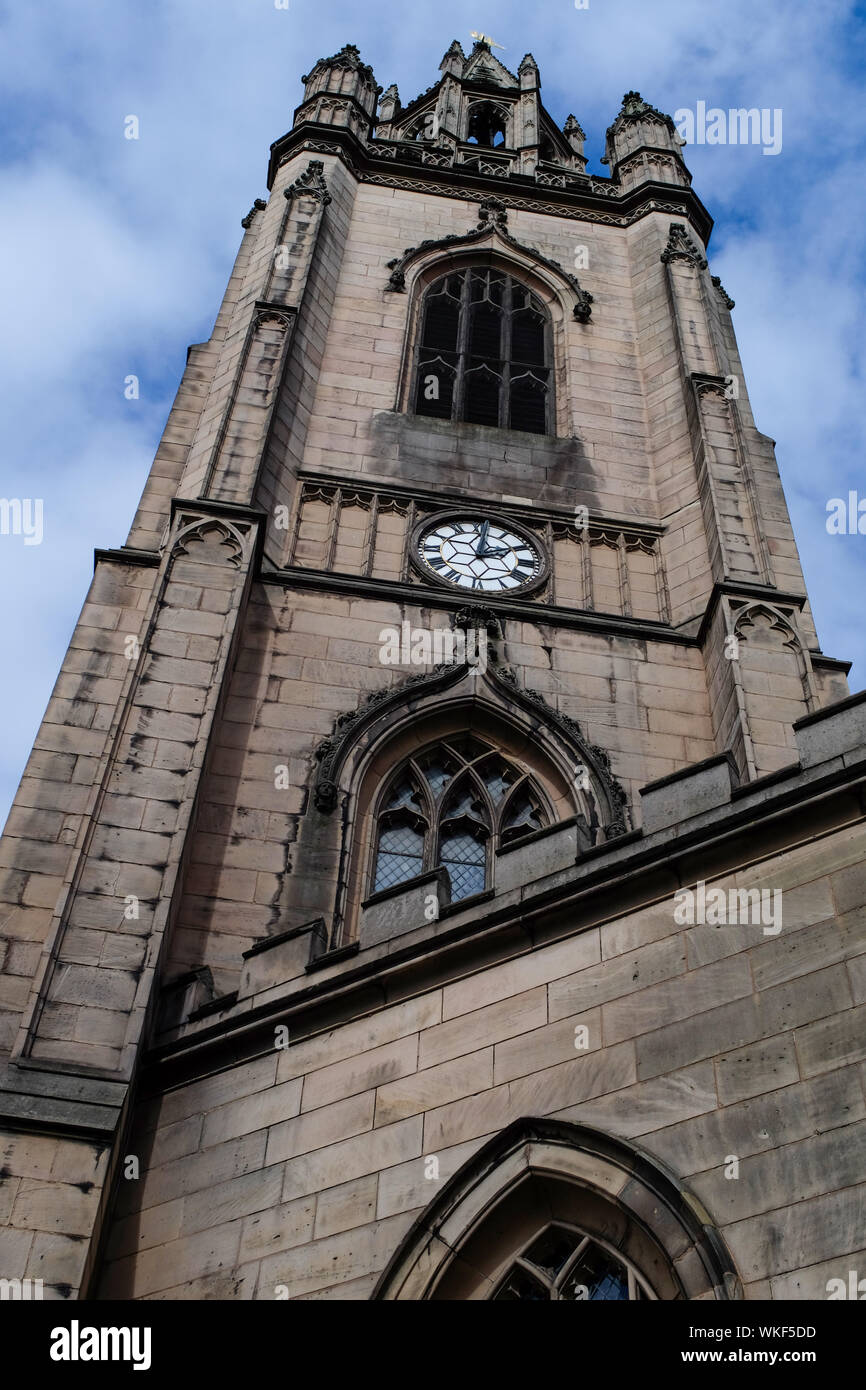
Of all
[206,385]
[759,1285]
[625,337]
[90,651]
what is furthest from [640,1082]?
[625,337]

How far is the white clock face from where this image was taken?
1873cm

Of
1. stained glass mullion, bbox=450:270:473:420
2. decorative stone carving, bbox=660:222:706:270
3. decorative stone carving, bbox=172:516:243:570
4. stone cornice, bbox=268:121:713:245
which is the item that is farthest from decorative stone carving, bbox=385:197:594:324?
decorative stone carving, bbox=172:516:243:570

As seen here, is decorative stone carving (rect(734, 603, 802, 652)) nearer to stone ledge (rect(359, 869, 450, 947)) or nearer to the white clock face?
the white clock face

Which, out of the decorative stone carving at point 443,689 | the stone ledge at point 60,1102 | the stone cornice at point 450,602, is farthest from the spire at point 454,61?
the stone ledge at point 60,1102

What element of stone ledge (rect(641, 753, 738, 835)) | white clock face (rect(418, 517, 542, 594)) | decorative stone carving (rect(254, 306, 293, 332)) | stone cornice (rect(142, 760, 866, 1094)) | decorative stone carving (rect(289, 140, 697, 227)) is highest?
decorative stone carving (rect(289, 140, 697, 227))

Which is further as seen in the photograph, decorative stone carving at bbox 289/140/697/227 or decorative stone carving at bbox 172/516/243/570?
decorative stone carving at bbox 289/140/697/227

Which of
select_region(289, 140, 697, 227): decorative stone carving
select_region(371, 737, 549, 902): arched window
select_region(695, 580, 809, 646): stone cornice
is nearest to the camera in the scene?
select_region(371, 737, 549, 902): arched window

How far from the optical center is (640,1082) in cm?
889

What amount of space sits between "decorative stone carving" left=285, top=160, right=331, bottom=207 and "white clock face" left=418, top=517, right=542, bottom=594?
26.6 feet

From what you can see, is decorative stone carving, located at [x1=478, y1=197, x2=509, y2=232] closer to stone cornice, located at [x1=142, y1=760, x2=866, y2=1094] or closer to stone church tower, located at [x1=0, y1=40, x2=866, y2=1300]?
stone church tower, located at [x1=0, y1=40, x2=866, y2=1300]

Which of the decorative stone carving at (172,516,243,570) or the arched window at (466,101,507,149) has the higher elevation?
the arched window at (466,101,507,149)

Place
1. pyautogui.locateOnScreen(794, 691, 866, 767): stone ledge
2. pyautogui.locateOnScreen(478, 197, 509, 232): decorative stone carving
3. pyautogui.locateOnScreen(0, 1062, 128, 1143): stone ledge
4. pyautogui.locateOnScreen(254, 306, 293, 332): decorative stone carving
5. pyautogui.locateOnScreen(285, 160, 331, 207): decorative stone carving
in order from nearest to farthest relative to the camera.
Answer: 1. pyautogui.locateOnScreen(794, 691, 866, 767): stone ledge
2. pyautogui.locateOnScreen(0, 1062, 128, 1143): stone ledge
3. pyautogui.locateOnScreen(254, 306, 293, 332): decorative stone carving
4. pyautogui.locateOnScreen(285, 160, 331, 207): decorative stone carving
5. pyautogui.locateOnScreen(478, 197, 509, 232): decorative stone carving
